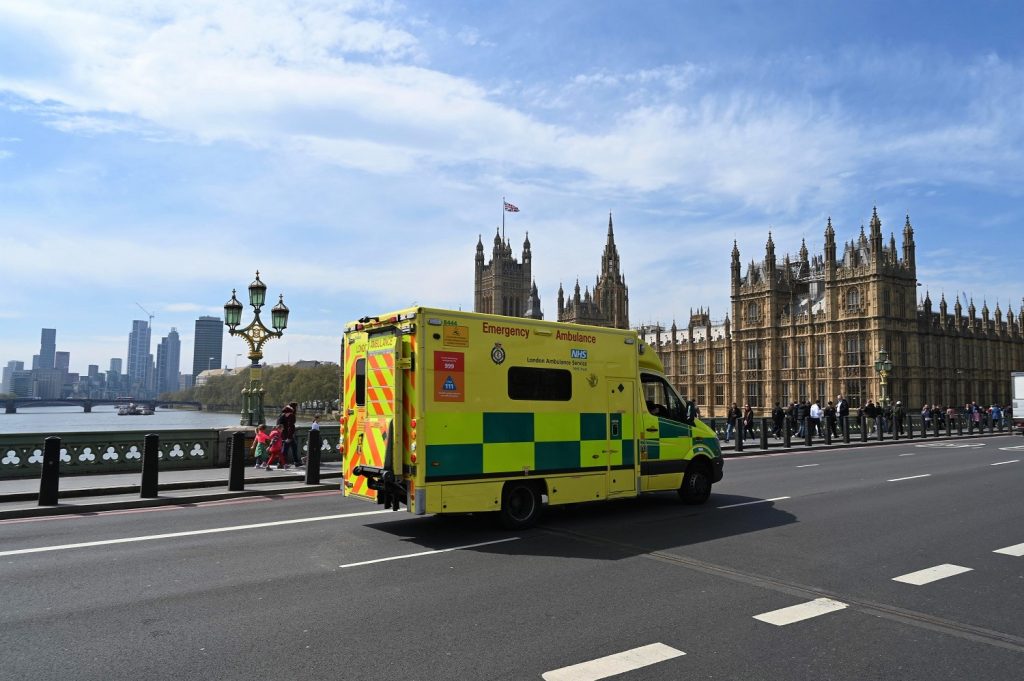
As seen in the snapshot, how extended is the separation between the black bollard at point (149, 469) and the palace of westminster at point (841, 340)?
54086mm

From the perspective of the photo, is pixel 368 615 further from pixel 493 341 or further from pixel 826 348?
pixel 826 348

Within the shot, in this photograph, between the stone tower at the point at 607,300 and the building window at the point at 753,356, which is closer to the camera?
the building window at the point at 753,356

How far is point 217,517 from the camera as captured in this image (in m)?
11.3

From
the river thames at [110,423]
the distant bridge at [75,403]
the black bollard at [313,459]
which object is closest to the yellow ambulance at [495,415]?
the black bollard at [313,459]

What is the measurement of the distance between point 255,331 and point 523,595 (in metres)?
17.9

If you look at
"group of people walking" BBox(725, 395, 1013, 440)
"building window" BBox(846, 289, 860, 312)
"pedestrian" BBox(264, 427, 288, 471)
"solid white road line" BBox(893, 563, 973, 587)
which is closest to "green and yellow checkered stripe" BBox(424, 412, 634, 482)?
"solid white road line" BBox(893, 563, 973, 587)

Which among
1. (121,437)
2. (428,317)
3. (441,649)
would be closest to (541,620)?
(441,649)

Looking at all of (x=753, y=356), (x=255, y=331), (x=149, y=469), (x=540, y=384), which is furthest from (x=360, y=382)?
(x=753, y=356)

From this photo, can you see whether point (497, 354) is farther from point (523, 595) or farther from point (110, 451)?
point (110, 451)

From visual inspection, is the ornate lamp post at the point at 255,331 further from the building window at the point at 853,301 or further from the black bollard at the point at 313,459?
the building window at the point at 853,301

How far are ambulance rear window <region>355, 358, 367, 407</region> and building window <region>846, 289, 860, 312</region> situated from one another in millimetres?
63827

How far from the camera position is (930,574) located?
289 inches

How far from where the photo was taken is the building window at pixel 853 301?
6416 centimetres

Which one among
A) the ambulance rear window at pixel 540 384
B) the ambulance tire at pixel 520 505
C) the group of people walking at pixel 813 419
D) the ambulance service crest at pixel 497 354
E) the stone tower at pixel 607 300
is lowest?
the ambulance tire at pixel 520 505
